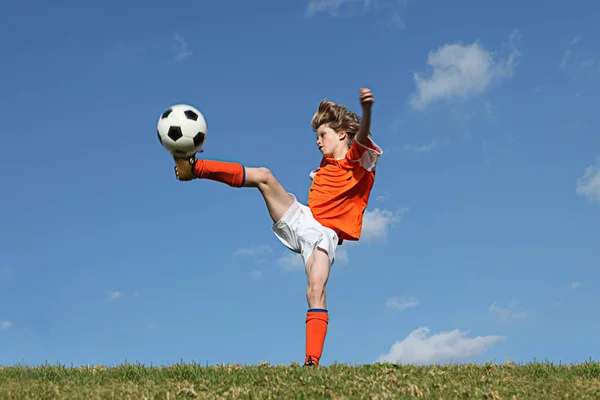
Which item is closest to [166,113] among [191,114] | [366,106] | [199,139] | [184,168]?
[191,114]

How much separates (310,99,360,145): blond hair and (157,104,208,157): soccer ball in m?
2.09

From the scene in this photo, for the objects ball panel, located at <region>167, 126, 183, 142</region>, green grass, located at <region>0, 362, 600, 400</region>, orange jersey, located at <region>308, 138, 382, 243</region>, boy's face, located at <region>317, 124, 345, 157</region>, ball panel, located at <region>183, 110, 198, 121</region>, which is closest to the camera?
green grass, located at <region>0, 362, 600, 400</region>

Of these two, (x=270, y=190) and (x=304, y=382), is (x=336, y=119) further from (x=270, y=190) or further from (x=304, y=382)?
(x=304, y=382)

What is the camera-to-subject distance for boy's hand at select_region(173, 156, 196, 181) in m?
8.80

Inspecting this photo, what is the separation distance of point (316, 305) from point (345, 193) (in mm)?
1816

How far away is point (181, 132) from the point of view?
8742 millimetres

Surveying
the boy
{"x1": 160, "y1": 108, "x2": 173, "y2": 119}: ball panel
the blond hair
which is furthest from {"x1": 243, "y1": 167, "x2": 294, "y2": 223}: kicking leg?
the blond hair

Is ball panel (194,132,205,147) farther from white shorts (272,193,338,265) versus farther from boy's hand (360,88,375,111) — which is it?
boy's hand (360,88,375,111)

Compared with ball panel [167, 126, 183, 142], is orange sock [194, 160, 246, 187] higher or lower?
lower

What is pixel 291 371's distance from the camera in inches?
295

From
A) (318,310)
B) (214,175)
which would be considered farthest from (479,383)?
(214,175)

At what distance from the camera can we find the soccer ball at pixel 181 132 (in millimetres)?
8766

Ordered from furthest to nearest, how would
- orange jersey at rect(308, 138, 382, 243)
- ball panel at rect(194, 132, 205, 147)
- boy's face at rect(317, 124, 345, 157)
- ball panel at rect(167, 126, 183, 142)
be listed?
boy's face at rect(317, 124, 345, 157)
orange jersey at rect(308, 138, 382, 243)
ball panel at rect(194, 132, 205, 147)
ball panel at rect(167, 126, 183, 142)

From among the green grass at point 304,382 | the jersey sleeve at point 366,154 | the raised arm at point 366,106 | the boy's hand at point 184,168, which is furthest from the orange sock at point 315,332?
the raised arm at point 366,106
